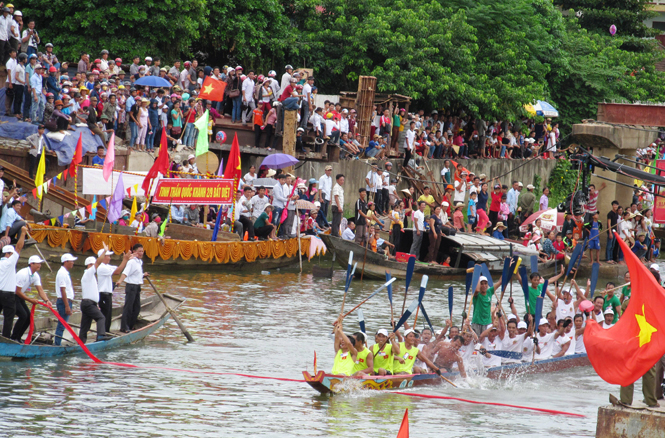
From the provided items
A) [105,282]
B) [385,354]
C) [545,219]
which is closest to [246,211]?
[105,282]

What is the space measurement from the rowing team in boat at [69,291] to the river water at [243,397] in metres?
0.57

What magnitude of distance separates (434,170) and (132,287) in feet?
63.9

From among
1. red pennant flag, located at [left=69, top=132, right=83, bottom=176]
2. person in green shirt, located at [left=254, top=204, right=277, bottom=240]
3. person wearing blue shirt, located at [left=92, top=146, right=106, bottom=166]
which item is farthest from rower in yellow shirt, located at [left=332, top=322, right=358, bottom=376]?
person wearing blue shirt, located at [left=92, top=146, right=106, bottom=166]

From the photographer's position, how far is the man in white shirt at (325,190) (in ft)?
87.2

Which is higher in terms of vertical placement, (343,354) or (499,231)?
(499,231)

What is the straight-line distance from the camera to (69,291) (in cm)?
1530

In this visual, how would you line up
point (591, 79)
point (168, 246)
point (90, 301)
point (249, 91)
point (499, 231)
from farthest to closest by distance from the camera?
1. point (591, 79)
2. point (499, 231)
3. point (249, 91)
4. point (168, 246)
5. point (90, 301)

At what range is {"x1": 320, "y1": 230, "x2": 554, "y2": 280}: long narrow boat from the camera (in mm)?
24391

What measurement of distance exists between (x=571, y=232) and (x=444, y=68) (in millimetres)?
8966

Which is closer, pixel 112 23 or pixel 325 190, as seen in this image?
pixel 325 190

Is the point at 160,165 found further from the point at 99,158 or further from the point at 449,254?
the point at 449,254

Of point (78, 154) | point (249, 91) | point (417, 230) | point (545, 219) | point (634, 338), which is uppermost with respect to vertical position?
point (249, 91)

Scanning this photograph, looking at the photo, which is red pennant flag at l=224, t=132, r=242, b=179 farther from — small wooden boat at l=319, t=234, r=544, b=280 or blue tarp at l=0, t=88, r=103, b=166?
blue tarp at l=0, t=88, r=103, b=166

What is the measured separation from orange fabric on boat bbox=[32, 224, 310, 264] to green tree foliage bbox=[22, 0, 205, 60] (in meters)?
7.87
